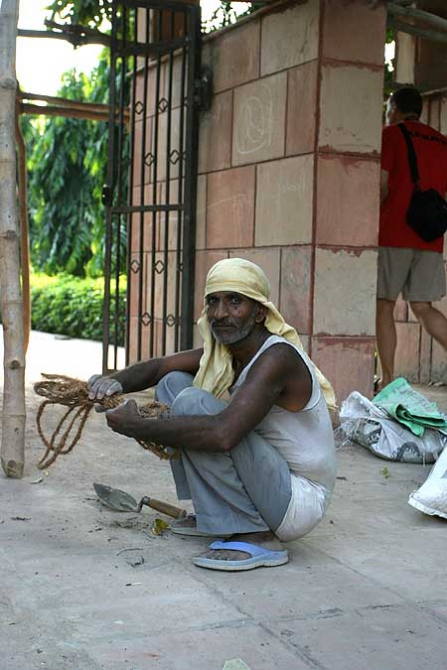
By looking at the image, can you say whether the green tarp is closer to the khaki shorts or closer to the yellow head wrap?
the khaki shorts

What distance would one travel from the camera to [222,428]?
3004mm

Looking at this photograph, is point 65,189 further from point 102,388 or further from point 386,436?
point 102,388

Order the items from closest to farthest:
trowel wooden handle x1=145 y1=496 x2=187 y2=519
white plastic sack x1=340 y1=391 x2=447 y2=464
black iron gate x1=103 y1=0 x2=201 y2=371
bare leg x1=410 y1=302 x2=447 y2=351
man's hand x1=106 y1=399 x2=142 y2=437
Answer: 1. man's hand x1=106 y1=399 x2=142 y2=437
2. trowel wooden handle x1=145 y1=496 x2=187 y2=519
3. white plastic sack x1=340 y1=391 x2=447 y2=464
4. bare leg x1=410 y1=302 x2=447 y2=351
5. black iron gate x1=103 y1=0 x2=201 y2=371

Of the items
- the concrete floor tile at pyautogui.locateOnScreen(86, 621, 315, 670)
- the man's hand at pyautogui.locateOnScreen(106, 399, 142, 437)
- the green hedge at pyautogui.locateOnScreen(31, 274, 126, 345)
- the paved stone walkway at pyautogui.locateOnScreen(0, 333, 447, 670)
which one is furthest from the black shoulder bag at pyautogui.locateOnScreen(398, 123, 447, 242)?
the green hedge at pyautogui.locateOnScreen(31, 274, 126, 345)

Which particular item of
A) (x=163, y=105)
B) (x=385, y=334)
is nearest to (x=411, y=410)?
(x=385, y=334)

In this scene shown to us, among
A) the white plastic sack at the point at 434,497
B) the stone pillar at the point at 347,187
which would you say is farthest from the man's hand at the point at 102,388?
the stone pillar at the point at 347,187

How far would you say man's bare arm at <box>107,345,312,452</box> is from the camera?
3.01 meters

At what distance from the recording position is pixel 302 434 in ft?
10.7

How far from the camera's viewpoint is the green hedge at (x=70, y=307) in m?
15.6

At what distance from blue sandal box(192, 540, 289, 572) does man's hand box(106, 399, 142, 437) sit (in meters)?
0.49

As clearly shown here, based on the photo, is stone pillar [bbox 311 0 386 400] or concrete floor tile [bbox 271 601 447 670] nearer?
concrete floor tile [bbox 271 601 447 670]

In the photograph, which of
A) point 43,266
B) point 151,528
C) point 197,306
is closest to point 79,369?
point 197,306

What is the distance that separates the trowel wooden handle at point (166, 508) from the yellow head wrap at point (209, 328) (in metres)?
0.55

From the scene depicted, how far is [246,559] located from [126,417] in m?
0.61
